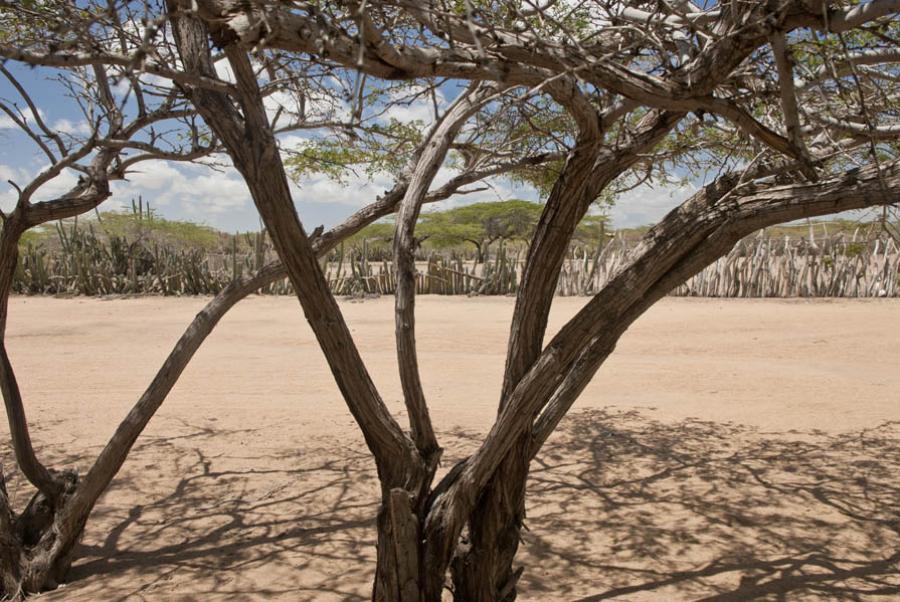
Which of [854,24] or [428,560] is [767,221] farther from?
[428,560]

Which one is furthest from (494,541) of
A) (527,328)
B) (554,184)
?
(554,184)

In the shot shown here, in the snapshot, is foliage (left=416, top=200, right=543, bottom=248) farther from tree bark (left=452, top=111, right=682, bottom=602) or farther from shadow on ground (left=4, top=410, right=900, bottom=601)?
tree bark (left=452, top=111, right=682, bottom=602)

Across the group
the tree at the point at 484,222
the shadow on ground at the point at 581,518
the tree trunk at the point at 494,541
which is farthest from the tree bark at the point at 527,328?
the tree at the point at 484,222

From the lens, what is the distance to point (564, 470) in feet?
16.9

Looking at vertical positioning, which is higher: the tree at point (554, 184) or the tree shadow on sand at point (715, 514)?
the tree at point (554, 184)

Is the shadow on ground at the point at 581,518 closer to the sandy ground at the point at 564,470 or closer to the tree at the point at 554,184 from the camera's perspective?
the sandy ground at the point at 564,470

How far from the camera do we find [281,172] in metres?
2.37

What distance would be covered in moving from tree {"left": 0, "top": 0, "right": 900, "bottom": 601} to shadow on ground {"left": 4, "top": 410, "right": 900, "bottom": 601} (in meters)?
0.72

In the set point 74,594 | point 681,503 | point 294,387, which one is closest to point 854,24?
point 681,503

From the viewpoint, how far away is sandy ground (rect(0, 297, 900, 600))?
11.5 ft

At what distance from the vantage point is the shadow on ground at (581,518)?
11.2 feet

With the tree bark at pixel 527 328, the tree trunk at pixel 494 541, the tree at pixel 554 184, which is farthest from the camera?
the tree trunk at pixel 494 541

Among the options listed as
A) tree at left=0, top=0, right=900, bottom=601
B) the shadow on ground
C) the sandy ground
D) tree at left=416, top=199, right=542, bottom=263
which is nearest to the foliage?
tree at left=416, top=199, right=542, bottom=263

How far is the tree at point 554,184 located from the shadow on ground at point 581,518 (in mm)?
717
